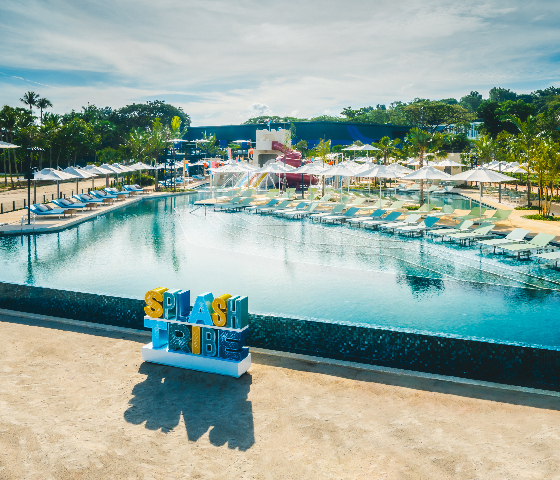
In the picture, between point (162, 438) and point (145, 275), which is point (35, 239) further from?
point (162, 438)

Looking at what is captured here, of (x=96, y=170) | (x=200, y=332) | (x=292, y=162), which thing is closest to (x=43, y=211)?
(x=96, y=170)

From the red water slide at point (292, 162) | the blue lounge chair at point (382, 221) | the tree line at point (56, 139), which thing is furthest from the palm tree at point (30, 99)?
the blue lounge chair at point (382, 221)

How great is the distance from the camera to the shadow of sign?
231 inches

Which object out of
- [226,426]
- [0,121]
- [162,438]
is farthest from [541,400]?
[0,121]

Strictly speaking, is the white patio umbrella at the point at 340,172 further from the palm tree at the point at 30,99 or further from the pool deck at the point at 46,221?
the palm tree at the point at 30,99

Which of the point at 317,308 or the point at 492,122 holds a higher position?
the point at 492,122

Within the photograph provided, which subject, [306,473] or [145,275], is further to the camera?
[145,275]

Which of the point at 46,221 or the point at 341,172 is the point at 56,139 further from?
the point at 341,172

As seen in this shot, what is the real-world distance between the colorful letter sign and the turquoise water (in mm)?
3090

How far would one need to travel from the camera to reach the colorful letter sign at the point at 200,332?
7.41 metres

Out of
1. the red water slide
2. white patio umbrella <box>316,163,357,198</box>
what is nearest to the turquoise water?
white patio umbrella <box>316,163,357,198</box>

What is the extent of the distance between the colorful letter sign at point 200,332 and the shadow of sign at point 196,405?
6.5 inches

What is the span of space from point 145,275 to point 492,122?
201ft

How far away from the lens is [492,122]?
64438 millimetres
